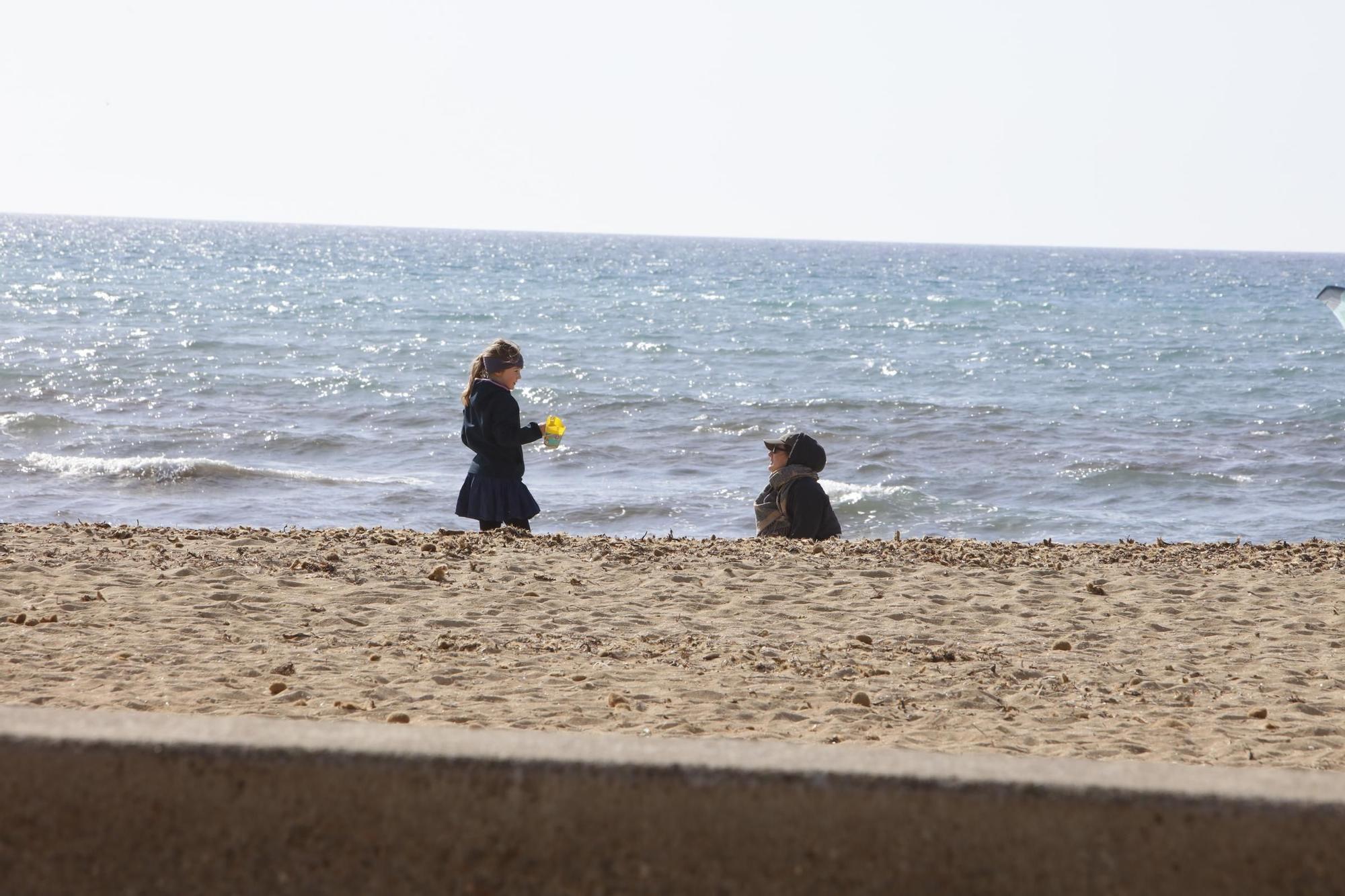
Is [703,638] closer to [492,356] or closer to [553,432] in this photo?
[553,432]

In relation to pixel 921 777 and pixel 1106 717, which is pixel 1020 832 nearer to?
pixel 921 777

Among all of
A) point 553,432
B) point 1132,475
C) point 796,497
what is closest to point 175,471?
point 553,432

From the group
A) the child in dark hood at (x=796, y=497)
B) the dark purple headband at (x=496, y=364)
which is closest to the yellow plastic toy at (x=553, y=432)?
the dark purple headband at (x=496, y=364)

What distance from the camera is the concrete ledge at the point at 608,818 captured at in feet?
8.14

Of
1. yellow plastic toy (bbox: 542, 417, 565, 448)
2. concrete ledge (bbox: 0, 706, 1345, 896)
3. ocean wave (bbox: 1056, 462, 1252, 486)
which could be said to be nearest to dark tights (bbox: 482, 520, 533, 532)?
yellow plastic toy (bbox: 542, 417, 565, 448)

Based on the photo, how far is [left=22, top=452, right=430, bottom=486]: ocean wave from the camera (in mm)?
12914

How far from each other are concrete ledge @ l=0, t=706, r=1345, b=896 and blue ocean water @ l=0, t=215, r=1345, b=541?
27.3 ft

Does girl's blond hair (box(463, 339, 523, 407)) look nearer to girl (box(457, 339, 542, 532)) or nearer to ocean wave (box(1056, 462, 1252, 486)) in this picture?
girl (box(457, 339, 542, 532))

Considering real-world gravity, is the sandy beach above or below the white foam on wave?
above

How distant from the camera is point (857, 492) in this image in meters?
12.9

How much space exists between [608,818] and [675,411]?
1592cm

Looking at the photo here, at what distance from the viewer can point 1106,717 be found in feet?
15.2

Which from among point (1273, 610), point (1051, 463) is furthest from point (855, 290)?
point (1273, 610)

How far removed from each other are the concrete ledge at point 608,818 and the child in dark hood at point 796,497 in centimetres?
536
